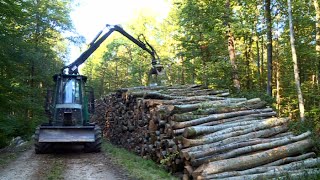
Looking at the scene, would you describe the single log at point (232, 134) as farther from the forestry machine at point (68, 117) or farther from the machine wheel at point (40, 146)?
the machine wheel at point (40, 146)

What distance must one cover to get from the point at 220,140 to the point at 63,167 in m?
4.54

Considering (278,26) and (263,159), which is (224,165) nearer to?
(263,159)

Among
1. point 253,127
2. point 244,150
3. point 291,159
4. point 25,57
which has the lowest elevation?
point 291,159

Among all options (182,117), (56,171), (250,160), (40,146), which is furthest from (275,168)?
(40,146)

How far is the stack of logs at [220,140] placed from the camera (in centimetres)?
610

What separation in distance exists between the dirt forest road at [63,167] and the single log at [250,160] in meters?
2.33

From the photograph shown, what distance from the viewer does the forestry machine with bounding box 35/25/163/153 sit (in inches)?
421

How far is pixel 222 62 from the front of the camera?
15.7 m

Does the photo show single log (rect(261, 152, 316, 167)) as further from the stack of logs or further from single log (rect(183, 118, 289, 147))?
single log (rect(183, 118, 289, 147))

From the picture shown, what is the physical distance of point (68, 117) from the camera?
11.6m

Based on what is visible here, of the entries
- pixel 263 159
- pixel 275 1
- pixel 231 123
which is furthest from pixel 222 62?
pixel 263 159

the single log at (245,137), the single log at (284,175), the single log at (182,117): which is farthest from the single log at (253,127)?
the single log at (284,175)

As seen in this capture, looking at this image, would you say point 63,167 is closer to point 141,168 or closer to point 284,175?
point 141,168

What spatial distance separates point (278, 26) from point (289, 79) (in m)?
3.93
